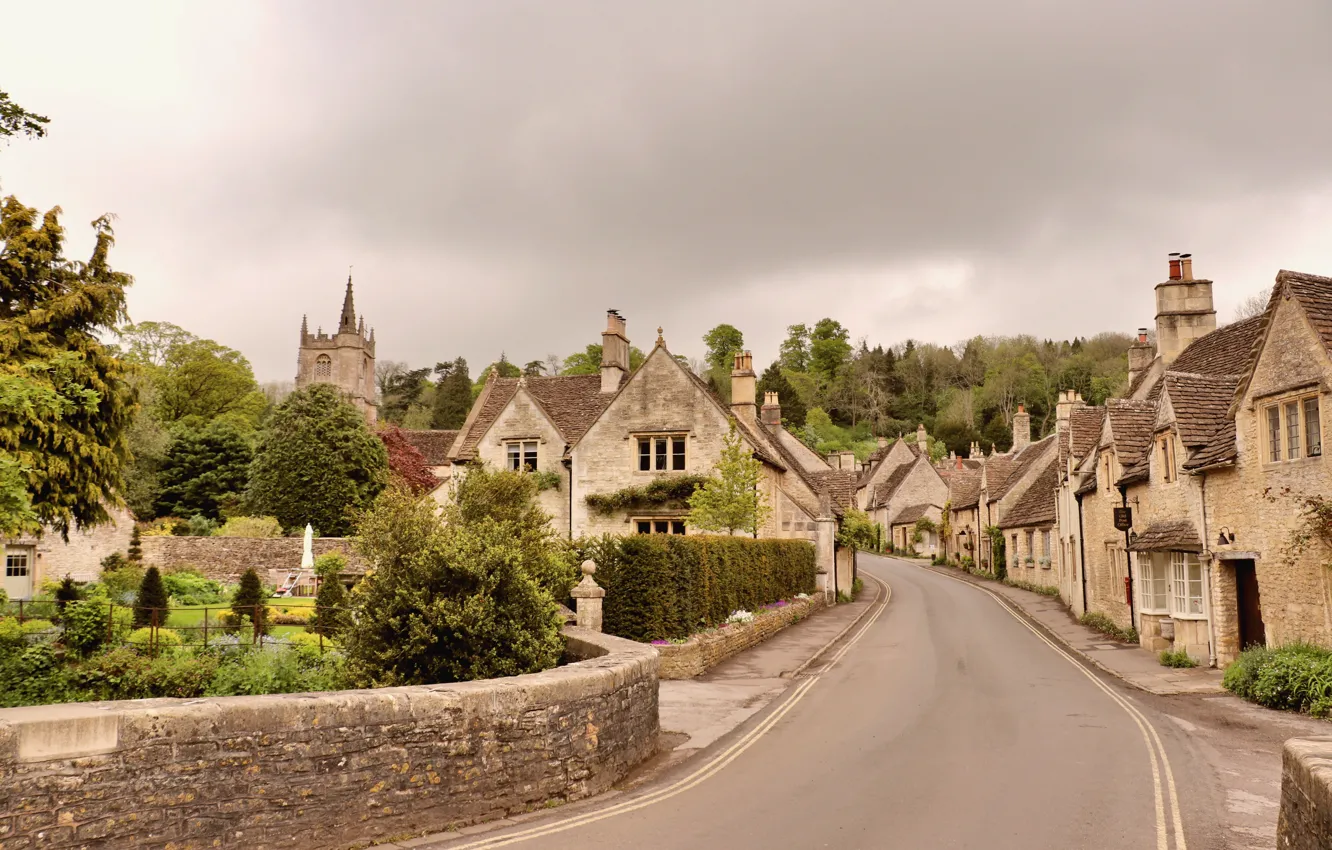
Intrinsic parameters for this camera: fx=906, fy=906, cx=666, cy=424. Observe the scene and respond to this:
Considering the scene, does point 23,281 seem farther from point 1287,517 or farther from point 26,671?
point 1287,517

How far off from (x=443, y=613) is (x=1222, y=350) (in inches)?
906

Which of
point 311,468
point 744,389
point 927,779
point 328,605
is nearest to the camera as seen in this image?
point 927,779

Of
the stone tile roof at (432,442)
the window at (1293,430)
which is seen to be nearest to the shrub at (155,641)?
the window at (1293,430)

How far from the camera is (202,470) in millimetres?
52688

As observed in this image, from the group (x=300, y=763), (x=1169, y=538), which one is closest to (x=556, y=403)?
(x=1169, y=538)

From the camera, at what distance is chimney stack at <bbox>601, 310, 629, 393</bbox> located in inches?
1468

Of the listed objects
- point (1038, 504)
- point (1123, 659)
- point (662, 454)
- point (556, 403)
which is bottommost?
point (1123, 659)

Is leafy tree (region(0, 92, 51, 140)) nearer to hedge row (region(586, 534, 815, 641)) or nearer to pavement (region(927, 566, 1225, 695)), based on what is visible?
hedge row (region(586, 534, 815, 641))

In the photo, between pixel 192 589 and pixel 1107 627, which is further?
pixel 192 589

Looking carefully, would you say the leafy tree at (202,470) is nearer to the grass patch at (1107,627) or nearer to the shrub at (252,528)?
the shrub at (252,528)

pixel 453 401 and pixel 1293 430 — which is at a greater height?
pixel 453 401

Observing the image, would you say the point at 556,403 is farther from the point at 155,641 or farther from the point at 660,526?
the point at 155,641

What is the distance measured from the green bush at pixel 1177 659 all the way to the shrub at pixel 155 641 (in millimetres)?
20384

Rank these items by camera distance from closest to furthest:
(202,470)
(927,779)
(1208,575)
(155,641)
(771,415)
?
(927,779)
(155,641)
(1208,575)
(771,415)
(202,470)
